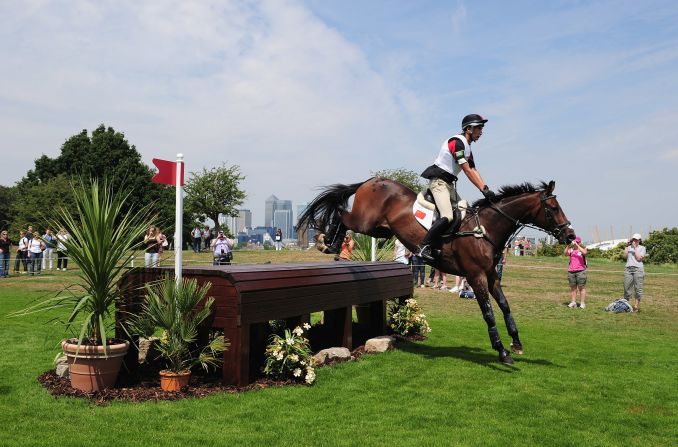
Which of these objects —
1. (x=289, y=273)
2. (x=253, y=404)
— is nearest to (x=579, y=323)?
(x=289, y=273)

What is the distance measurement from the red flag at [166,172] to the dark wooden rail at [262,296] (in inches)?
41.9

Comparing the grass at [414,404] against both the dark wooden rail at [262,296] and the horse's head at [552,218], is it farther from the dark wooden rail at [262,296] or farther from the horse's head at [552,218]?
the horse's head at [552,218]

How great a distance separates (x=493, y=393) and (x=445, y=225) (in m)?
2.29

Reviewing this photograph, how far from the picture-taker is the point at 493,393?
6.09 metres

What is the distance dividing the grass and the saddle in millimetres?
1948

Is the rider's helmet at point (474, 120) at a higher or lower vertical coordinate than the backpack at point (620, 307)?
higher

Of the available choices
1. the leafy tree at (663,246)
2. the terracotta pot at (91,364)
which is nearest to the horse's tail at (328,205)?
the terracotta pot at (91,364)

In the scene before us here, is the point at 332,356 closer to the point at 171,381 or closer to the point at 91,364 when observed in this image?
the point at 171,381

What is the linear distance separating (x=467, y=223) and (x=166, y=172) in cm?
426

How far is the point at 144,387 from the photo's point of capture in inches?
229

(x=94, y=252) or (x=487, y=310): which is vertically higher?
(x=94, y=252)

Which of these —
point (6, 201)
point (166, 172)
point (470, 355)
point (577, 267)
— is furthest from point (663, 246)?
point (6, 201)

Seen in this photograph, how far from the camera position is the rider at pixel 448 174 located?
7.16 meters

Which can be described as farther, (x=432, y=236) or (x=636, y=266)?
(x=636, y=266)
